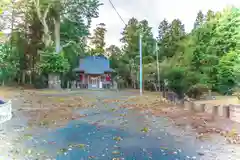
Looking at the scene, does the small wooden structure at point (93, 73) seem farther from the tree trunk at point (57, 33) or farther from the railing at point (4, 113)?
the railing at point (4, 113)

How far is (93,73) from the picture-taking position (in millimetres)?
31969

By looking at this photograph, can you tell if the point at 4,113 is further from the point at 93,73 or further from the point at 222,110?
the point at 93,73

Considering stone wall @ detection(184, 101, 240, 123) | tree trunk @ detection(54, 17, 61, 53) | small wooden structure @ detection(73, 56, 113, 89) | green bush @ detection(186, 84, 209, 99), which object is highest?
tree trunk @ detection(54, 17, 61, 53)

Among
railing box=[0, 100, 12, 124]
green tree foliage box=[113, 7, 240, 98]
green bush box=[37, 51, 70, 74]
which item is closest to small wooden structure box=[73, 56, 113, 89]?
green bush box=[37, 51, 70, 74]

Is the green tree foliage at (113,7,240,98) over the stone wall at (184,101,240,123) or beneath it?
over

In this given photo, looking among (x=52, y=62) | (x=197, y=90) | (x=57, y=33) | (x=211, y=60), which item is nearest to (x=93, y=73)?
(x=57, y=33)

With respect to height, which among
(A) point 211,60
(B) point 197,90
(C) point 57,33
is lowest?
(B) point 197,90

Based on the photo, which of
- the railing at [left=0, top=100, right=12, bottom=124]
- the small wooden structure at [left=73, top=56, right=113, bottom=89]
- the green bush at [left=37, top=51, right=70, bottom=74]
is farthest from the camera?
the small wooden structure at [left=73, top=56, right=113, bottom=89]

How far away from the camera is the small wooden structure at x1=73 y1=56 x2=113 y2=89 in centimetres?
3188

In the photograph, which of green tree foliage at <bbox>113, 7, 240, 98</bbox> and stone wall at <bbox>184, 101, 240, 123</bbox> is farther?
green tree foliage at <bbox>113, 7, 240, 98</bbox>

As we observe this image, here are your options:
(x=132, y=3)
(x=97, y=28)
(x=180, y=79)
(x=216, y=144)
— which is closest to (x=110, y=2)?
(x=132, y=3)

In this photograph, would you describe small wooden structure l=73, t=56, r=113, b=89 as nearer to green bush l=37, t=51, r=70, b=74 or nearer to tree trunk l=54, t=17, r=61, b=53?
tree trunk l=54, t=17, r=61, b=53

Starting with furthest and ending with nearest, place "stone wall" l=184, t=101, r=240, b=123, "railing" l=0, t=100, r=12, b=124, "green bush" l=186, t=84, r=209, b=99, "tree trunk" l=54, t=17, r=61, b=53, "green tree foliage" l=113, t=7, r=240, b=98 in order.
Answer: "tree trunk" l=54, t=17, r=61, b=53, "green tree foliage" l=113, t=7, r=240, b=98, "green bush" l=186, t=84, r=209, b=99, "stone wall" l=184, t=101, r=240, b=123, "railing" l=0, t=100, r=12, b=124

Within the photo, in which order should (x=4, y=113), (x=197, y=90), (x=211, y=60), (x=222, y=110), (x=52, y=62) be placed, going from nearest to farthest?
(x=4, y=113) → (x=222, y=110) → (x=197, y=90) → (x=211, y=60) → (x=52, y=62)
